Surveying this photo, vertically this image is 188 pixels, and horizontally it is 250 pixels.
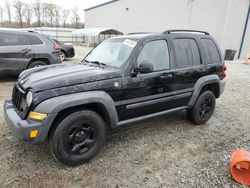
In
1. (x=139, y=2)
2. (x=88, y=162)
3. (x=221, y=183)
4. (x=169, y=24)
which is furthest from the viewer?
(x=139, y=2)

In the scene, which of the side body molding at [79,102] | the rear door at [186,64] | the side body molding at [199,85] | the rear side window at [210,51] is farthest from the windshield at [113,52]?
the rear side window at [210,51]

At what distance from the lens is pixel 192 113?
14.3 feet

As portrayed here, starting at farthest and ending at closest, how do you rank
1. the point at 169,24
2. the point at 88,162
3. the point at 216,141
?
the point at 169,24 → the point at 216,141 → the point at 88,162

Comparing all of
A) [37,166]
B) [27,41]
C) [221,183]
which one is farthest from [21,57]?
[221,183]

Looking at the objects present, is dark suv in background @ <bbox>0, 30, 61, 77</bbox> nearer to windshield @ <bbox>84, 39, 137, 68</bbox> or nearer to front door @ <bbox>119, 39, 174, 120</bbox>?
windshield @ <bbox>84, 39, 137, 68</bbox>

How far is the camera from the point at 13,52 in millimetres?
6809

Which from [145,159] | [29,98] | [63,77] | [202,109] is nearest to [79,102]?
[63,77]

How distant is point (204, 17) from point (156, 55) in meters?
16.0

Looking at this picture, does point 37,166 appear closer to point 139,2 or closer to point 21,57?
point 21,57

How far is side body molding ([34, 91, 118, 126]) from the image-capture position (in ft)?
8.54

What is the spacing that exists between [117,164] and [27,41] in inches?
228

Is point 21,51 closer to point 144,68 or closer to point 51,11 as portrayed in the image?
point 144,68

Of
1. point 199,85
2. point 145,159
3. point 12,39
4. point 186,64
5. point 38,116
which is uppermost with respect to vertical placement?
point 12,39

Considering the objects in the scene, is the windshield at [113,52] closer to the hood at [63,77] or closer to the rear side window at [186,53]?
the hood at [63,77]
